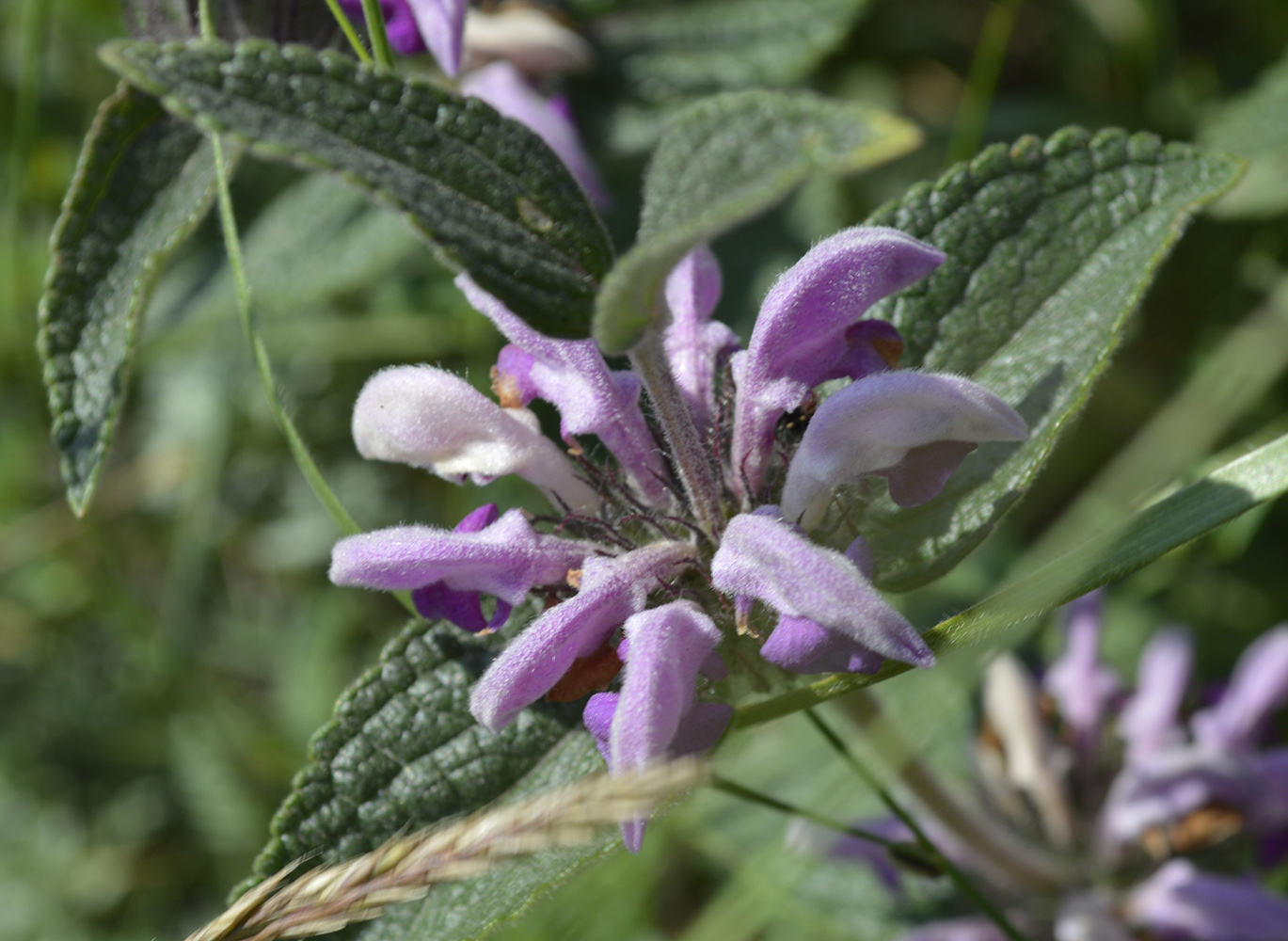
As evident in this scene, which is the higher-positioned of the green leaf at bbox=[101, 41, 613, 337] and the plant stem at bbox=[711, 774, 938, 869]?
the green leaf at bbox=[101, 41, 613, 337]

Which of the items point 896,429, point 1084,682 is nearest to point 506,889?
point 896,429

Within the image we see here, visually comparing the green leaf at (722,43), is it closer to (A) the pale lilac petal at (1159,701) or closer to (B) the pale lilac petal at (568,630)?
(A) the pale lilac petal at (1159,701)

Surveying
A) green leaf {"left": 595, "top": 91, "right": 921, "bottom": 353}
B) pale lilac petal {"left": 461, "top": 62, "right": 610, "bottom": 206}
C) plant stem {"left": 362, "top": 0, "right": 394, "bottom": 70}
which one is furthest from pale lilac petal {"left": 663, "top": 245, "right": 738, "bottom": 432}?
pale lilac petal {"left": 461, "top": 62, "right": 610, "bottom": 206}

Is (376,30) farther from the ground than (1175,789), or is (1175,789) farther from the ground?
(376,30)

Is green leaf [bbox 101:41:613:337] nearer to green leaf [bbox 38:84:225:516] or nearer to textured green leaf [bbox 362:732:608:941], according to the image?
textured green leaf [bbox 362:732:608:941]

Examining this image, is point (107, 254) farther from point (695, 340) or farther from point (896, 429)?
point (896, 429)

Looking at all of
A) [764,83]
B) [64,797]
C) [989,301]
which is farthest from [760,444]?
[64,797]
